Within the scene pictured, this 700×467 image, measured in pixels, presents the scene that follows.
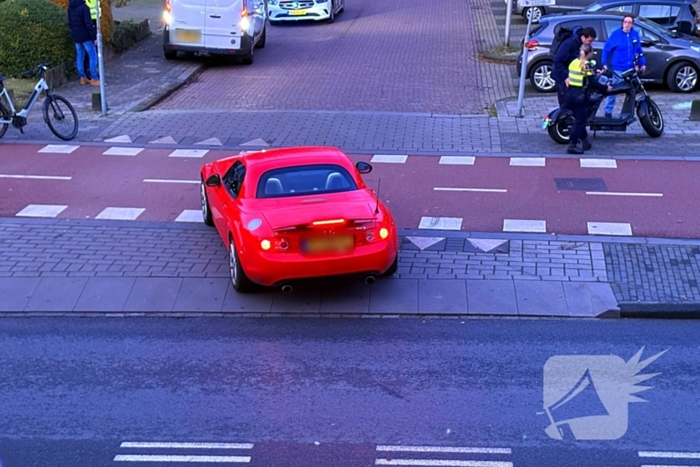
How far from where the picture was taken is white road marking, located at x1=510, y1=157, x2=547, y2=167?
13.7 m

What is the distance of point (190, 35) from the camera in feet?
72.1

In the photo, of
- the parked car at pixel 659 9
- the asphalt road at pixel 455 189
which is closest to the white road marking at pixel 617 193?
the asphalt road at pixel 455 189

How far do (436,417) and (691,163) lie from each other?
28.2 feet

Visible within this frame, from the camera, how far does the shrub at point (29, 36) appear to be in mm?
19359

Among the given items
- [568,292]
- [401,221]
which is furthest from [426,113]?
[568,292]

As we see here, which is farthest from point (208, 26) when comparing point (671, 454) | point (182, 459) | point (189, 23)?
point (671, 454)

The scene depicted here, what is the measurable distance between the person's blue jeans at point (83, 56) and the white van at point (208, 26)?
2850mm

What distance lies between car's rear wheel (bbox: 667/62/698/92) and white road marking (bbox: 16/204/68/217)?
40.8 ft

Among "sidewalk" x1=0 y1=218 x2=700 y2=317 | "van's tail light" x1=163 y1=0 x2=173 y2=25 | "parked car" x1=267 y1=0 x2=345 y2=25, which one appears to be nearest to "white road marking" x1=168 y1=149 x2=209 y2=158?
"sidewalk" x1=0 y1=218 x2=700 y2=317

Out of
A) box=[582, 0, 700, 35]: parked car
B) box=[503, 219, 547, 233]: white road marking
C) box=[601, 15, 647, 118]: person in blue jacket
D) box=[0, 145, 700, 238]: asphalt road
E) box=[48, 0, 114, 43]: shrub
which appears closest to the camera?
box=[503, 219, 547, 233]: white road marking

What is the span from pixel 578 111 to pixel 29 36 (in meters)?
12.0

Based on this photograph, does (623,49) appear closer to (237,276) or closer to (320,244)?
(320,244)

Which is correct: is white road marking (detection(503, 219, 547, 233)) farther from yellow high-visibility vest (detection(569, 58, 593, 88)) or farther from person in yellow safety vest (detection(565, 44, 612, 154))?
yellow high-visibility vest (detection(569, 58, 593, 88))

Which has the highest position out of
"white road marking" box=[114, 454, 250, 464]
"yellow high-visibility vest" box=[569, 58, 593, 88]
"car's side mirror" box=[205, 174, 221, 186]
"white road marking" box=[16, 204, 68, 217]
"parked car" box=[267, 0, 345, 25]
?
"white road marking" box=[114, 454, 250, 464]
